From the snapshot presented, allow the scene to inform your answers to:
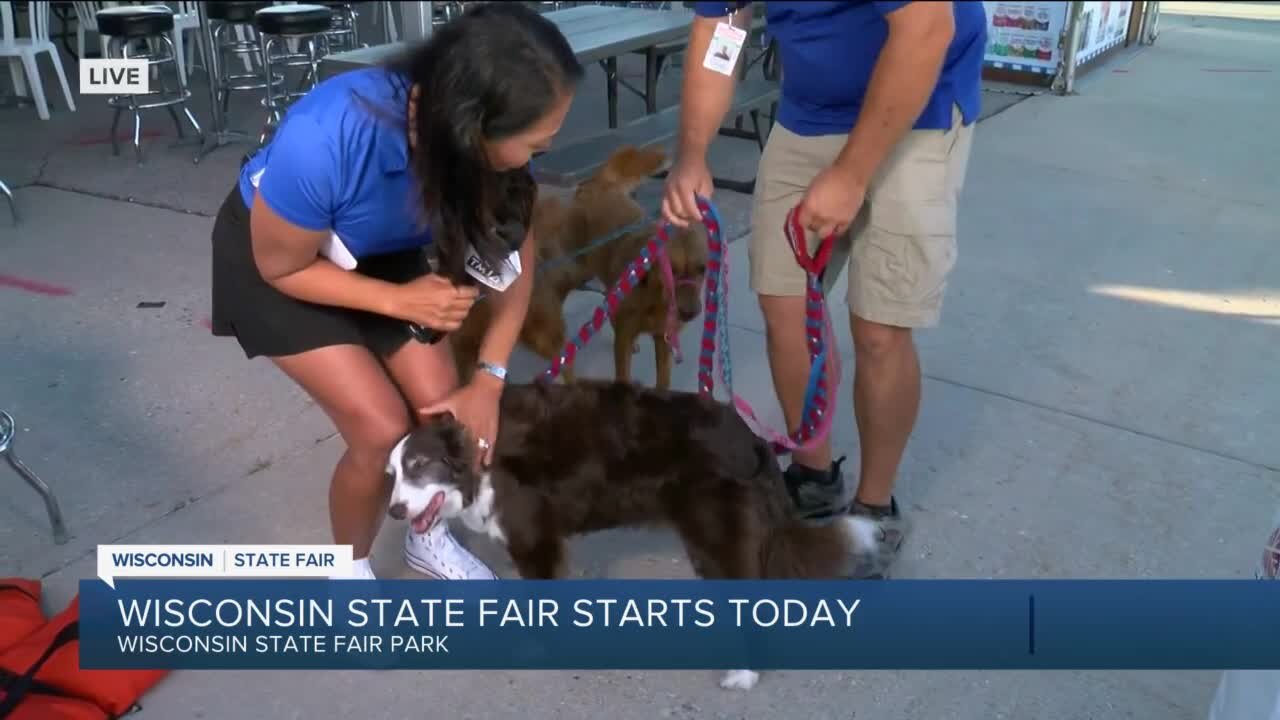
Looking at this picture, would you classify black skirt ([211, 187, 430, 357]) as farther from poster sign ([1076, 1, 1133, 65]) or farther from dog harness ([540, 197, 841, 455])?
poster sign ([1076, 1, 1133, 65])

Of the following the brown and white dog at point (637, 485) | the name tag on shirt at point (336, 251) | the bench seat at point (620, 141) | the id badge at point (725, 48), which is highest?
the id badge at point (725, 48)

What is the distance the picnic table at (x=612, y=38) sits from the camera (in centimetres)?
475

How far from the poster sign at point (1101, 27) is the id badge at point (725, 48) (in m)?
7.43

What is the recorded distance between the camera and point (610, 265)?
136 inches

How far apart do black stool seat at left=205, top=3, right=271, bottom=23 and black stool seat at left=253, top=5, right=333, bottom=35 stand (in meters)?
0.25

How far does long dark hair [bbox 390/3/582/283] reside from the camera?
5.90 ft

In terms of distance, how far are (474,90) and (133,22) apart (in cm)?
547

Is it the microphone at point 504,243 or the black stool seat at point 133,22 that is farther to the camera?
the black stool seat at point 133,22

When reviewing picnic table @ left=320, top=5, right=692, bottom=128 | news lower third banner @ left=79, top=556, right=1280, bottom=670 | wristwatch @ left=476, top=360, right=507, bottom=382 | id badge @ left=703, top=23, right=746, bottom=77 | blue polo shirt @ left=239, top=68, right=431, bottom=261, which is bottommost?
news lower third banner @ left=79, top=556, right=1280, bottom=670

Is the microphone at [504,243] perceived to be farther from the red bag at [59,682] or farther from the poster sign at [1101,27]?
the poster sign at [1101,27]

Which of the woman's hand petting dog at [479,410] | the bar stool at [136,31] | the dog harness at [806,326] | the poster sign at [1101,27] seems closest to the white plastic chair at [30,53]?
the bar stool at [136,31]

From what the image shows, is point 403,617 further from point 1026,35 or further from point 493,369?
point 1026,35

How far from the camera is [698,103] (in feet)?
7.95

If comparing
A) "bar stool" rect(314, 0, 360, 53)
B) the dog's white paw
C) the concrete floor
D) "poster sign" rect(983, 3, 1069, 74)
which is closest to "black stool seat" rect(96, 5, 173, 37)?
the concrete floor
